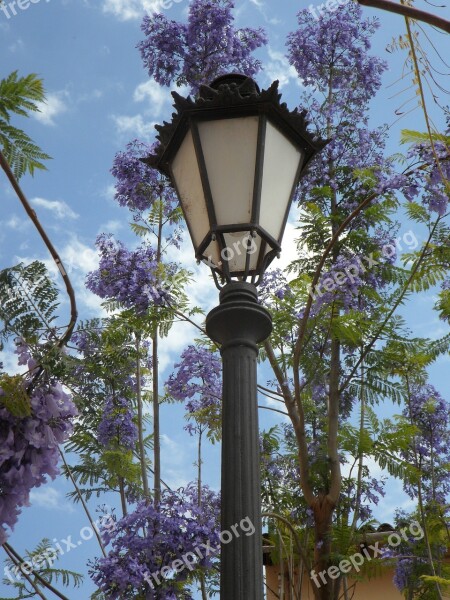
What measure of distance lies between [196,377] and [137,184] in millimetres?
1811

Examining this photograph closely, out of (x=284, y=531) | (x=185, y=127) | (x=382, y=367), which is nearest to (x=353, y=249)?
(x=382, y=367)

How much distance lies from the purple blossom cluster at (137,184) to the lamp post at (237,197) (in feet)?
12.4

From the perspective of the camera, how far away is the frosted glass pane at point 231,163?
239cm

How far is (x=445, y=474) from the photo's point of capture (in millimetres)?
6488

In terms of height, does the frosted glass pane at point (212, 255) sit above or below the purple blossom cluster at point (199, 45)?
below

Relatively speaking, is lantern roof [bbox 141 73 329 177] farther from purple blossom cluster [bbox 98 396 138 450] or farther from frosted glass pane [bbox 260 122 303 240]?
purple blossom cluster [bbox 98 396 138 450]

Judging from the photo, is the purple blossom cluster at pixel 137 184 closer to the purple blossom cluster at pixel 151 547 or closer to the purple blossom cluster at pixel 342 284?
the purple blossom cluster at pixel 342 284

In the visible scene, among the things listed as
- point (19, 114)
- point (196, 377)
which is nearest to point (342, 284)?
point (196, 377)

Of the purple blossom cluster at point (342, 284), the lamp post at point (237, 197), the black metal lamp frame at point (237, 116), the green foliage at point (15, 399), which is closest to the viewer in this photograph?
the green foliage at point (15, 399)

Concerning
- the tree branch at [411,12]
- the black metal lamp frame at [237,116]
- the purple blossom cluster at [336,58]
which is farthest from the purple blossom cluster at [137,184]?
the tree branch at [411,12]

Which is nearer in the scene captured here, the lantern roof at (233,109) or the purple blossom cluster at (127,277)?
the lantern roof at (233,109)

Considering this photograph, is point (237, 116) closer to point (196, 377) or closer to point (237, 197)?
point (237, 197)

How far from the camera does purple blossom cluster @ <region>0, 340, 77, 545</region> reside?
1779 millimetres

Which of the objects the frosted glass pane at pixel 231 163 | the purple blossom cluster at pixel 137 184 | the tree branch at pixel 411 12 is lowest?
the tree branch at pixel 411 12
